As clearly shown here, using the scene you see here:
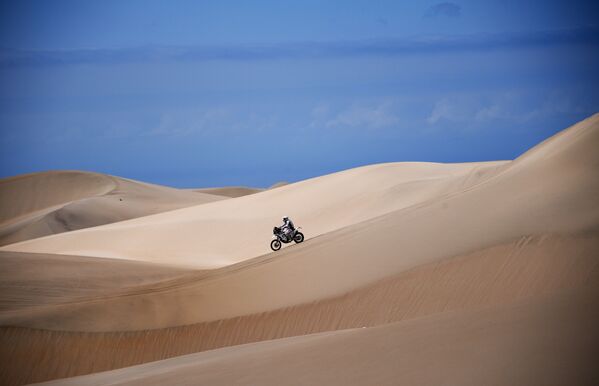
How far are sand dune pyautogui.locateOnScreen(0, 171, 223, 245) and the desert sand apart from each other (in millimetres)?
32618

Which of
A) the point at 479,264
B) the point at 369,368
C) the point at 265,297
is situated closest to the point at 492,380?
the point at 369,368

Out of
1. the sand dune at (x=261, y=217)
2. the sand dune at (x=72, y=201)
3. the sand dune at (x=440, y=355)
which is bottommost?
the sand dune at (x=440, y=355)

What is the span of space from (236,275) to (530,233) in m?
5.82

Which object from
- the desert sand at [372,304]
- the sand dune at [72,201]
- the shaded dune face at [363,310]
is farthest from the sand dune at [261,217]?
the sand dune at [72,201]

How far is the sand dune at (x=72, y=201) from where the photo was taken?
5369 centimetres

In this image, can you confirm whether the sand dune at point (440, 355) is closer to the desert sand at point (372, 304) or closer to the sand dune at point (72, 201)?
the desert sand at point (372, 304)

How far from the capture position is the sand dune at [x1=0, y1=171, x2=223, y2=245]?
176 feet

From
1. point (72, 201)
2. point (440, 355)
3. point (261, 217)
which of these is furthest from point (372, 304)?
point (72, 201)

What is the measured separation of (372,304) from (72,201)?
5042 cm

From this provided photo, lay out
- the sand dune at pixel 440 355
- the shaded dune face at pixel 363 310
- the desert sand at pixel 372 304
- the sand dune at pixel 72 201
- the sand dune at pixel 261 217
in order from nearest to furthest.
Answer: the sand dune at pixel 440 355 → the desert sand at pixel 372 304 → the shaded dune face at pixel 363 310 → the sand dune at pixel 261 217 → the sand dune at pixel 72 201

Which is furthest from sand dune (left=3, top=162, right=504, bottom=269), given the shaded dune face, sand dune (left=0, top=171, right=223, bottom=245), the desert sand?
sand dune (left=0, top=171, right=223, bottom=245)

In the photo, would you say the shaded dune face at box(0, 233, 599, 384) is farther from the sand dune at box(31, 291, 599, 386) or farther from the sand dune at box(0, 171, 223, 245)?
the sand dune at box(0, 171, 223, 245)

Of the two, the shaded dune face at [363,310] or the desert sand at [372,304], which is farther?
the shaded dune face at [363,310]

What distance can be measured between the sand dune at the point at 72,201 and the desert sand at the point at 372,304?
107 ft
